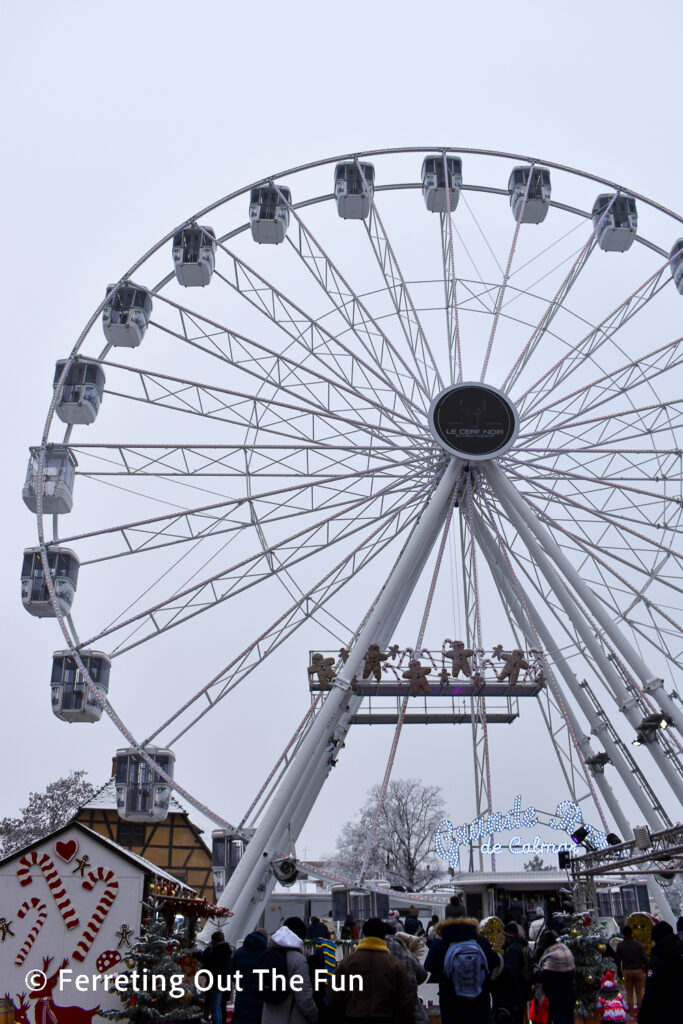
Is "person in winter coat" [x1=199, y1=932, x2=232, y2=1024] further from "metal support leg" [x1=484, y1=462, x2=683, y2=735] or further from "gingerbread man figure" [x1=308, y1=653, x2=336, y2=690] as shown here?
"metal support leg" [x1=484, y1=462, x2=683, y2=735]

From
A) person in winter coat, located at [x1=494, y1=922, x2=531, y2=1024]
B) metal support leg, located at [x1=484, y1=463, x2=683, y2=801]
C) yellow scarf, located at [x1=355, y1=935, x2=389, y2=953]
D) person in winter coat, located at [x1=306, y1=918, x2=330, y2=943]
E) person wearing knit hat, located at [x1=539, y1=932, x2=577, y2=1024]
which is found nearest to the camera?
yellow scarf, located at [x1=355, y1=935, x2=389, y2=953]

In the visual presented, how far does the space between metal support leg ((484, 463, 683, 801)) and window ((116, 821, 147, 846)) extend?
18.2 m

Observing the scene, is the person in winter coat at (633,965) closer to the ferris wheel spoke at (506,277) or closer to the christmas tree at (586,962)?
the christmas tree at (586,962)

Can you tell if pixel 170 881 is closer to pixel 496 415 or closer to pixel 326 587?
pixel 326 587

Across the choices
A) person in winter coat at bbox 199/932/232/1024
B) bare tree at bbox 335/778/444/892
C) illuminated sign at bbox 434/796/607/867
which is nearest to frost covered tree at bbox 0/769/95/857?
bare tree at bbox 335/778/444/892

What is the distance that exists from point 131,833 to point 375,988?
86.7ft

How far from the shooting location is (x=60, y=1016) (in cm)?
947

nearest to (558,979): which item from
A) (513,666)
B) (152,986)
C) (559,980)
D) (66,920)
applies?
(559,980)

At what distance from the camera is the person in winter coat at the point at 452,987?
22.6 feet

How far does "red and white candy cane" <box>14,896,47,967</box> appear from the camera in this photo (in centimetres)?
956

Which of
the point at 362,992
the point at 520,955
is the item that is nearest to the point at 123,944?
the point at 520,955

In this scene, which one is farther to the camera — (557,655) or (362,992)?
(557,655)

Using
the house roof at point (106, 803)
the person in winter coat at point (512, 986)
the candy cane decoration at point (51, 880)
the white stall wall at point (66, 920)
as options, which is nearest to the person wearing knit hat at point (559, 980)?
the person in winter coat at point (512, 986)

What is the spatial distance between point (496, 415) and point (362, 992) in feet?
46.5
